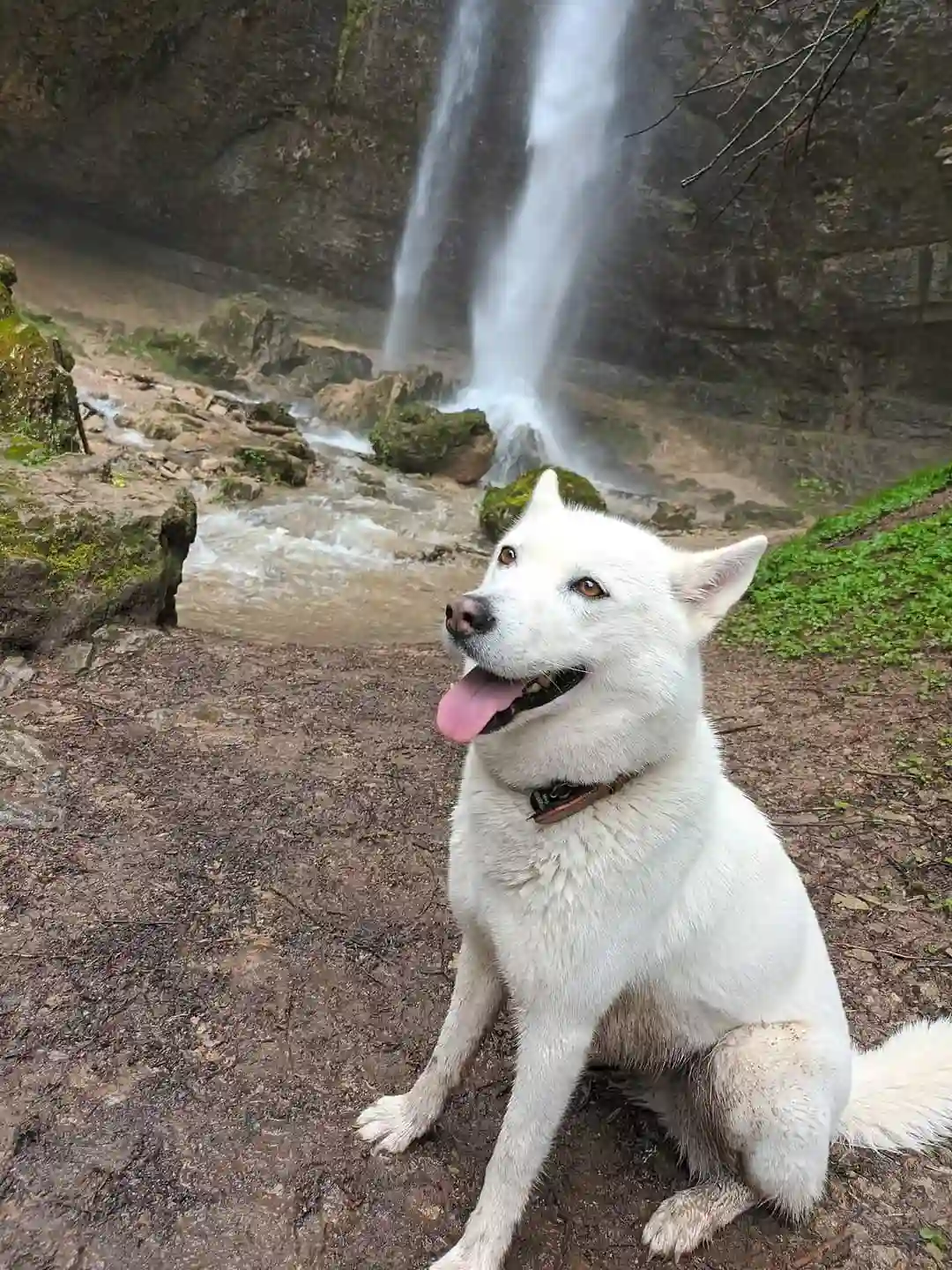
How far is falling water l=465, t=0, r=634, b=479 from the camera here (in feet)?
66.3

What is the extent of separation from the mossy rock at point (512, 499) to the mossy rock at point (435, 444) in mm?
2523

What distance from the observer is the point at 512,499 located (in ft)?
38.6

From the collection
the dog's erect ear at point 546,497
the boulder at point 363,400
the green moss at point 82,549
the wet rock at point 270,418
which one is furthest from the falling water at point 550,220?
the dog's erect ear at point 546,497

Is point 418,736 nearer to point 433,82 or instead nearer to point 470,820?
point 470,820

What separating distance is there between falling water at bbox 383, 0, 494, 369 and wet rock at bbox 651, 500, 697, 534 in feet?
31.4

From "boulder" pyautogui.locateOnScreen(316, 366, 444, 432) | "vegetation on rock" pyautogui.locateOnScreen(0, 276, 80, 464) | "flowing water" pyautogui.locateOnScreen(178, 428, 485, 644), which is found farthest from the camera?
"boulder" pyautogui.locateOnScreen(316, 366, 444, 432)

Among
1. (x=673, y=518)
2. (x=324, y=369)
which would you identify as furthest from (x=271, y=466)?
(x=324, y=369)

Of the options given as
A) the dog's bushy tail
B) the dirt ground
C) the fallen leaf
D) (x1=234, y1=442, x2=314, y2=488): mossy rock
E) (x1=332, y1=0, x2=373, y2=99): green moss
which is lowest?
(x1=234, y1=442, x2=314, y2=488): mossy rock

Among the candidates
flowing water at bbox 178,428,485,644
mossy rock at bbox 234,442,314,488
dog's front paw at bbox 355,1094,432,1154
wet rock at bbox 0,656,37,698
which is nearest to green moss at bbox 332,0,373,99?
flowing water at bbox 178,428,485,644

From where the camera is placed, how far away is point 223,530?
10555 mm

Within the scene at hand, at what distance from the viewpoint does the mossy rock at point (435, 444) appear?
1480 cm

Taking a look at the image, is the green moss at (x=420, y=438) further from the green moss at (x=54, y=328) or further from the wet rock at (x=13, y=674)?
the wet rock at (x=13, y=674)

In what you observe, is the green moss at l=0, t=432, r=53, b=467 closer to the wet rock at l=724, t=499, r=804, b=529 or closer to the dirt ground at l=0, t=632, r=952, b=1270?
the dirt ground at l=0, t=632, r=952, b=1270

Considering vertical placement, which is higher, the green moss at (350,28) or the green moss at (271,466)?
the green moss at (350,28)
